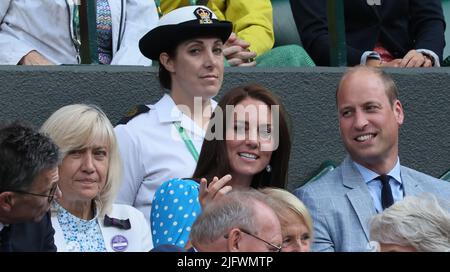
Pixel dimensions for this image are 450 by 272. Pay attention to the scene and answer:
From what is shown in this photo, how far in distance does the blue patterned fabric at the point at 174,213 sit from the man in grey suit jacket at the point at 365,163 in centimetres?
57

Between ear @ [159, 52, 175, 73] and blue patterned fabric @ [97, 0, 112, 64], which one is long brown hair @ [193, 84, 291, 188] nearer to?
ear @ [159, 52, 175, 73]

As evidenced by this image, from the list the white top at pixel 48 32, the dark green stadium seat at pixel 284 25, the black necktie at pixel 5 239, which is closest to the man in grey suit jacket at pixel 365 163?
the white top at pixel 48 32

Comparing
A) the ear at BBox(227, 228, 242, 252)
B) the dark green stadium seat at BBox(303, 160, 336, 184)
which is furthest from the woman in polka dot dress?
the ear at BBox(227, 228, 242, 252)

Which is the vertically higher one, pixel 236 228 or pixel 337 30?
pixel 337 30

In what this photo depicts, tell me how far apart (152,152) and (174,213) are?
0.62 m

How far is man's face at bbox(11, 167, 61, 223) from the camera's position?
525 centimetres

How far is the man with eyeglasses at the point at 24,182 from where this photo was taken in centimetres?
523

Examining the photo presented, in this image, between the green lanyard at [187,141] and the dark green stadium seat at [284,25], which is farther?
the dark green stadium seat at [284,25]

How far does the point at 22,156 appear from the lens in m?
5.27

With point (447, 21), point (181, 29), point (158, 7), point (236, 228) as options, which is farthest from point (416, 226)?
point (447, 21)

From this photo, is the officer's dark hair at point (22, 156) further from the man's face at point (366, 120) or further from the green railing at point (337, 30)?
the green railing at point (337, 30)

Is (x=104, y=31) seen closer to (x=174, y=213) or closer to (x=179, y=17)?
(x=179, y=17)
